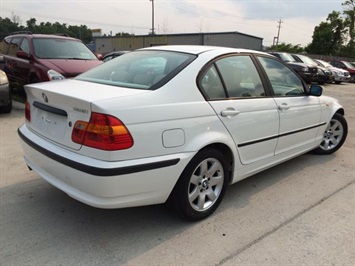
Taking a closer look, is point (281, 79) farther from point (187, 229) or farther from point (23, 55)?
point (23, 55)

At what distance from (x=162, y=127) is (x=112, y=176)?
20.4 inches

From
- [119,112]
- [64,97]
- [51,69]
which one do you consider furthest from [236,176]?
[51,69]

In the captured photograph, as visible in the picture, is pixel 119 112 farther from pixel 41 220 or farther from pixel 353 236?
pixel 353 236

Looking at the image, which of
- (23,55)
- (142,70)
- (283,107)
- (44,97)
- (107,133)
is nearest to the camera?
(107,133)

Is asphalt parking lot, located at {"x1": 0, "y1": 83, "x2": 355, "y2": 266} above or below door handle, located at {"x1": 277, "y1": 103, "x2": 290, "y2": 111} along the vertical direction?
below

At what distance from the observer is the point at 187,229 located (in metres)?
2.84

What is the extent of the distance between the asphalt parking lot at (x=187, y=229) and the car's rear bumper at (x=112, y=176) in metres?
0.38

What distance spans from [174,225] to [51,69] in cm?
514

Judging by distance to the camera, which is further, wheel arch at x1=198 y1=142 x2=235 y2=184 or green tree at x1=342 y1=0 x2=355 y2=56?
green tree at x1=342 y1=0 x2=355 y2=56

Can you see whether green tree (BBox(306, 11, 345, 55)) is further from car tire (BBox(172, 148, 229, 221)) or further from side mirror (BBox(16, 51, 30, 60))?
car tire (BBox(172, 148, 229, 221))

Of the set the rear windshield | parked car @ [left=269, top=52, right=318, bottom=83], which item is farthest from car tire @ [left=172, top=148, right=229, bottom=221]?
parked car @ [left=269, top=52, right=318, bottom=83]

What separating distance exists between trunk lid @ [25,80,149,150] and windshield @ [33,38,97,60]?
4.93 meters

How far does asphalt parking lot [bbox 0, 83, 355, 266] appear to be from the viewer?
2465 mm

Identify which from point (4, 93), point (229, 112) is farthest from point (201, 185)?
point (4, 93)
